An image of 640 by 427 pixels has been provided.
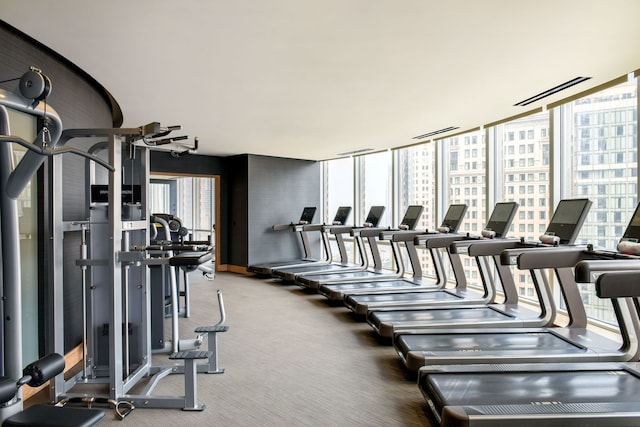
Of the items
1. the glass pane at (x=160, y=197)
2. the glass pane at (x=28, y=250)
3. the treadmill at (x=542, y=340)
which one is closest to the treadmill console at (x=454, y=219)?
the treadmill at (x=542, y=340)

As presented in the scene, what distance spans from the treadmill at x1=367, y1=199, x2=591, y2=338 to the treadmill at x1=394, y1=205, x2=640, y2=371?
0.63ft

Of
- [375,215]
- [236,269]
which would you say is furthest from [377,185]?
[236,269]

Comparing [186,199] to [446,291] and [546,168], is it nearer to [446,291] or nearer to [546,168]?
[446,291]

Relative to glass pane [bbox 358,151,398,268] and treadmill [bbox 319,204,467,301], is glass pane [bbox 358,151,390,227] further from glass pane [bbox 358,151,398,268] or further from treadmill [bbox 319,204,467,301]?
treadmill [bbox 319,204,467,301]

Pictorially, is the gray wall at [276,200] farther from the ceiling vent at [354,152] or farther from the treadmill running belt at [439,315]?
the treadmill running belt at [439,315]

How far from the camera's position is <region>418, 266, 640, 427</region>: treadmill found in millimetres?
2217

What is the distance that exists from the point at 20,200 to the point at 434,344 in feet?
11.7

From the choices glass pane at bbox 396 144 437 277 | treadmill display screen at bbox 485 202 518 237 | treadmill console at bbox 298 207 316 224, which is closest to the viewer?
treadmill display screen at bbox 485 202 518 237

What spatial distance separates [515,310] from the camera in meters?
4.81

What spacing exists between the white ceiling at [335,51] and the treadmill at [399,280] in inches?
56.7

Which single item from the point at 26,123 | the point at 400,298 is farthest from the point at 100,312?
the point at 400,298

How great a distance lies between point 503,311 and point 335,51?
3.35 m

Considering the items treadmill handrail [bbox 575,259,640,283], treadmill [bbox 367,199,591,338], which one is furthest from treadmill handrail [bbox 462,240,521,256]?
treadmill handrail [bbox 575,259,640,283]

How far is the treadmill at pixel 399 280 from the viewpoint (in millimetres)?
5766
